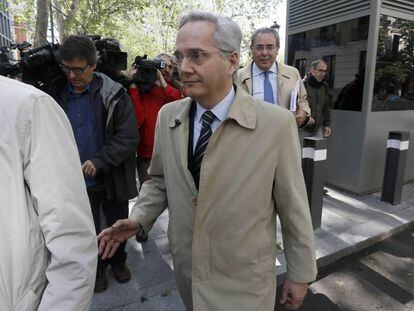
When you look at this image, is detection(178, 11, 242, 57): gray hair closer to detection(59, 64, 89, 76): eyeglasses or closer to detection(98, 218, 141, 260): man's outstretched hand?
detection(98, 218, 141, 260): man's outstretched hand

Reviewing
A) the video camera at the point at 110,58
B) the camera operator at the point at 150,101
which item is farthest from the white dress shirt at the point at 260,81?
the video camera at the point at 110,58

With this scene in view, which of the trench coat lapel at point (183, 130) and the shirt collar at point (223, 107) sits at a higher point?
the shirt collar at point (223, 107)

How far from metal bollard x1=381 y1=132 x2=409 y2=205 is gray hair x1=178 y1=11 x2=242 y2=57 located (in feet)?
14.3

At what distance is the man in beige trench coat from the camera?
61.2 inches

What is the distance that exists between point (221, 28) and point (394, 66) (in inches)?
201

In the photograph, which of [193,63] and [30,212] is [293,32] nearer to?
[193,63]

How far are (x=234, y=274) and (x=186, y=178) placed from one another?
0.48 metres

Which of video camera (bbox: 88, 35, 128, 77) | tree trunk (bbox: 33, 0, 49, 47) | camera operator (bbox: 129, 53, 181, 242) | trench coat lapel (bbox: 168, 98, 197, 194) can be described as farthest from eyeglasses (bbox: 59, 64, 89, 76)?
tree trunk (bbox: 33, 0, 49, 47)

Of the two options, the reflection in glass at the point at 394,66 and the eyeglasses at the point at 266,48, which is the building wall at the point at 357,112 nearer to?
the reflection in glass at the point at 394,66

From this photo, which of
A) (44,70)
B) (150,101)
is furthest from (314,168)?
(44,70)

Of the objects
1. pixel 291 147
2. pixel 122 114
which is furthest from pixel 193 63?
pixel 122 114

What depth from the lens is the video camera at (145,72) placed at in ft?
11.1

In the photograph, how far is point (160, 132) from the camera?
184 cm

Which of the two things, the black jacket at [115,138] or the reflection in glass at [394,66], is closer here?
the black jacket at [115,138]
